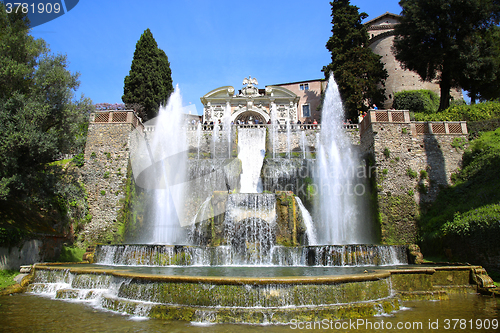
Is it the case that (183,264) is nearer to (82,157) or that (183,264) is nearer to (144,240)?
(144,240)

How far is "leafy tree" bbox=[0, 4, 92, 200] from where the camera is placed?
10789 millimetres

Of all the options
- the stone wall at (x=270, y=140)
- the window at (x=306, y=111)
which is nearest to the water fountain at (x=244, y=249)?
the stone wall at (x=270, y=140)

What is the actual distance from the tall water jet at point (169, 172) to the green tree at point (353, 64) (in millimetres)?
13881

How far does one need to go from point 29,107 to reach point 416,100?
2919cm

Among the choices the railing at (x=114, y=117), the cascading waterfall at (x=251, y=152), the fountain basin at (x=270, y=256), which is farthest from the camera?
the cascading waterfall at (x=251, y=152)

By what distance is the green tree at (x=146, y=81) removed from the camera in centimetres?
2798

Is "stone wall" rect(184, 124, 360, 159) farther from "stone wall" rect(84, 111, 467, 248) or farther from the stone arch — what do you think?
the stone arch

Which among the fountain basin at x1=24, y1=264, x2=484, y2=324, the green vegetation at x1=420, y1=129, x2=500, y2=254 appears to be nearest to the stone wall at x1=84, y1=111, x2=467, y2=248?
the green vegetation at x1=420, y1=129, x2=500, y2=254

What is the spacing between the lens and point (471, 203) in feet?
43.0

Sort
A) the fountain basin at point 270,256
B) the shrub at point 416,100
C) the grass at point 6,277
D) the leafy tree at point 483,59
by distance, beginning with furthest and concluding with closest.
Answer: the shrub at point 416,100 → the leafy tree at point 483,59 → the fountain basin at point 270,256 → the grass at point 6,277

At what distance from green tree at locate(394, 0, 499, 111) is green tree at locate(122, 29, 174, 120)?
21225 mm

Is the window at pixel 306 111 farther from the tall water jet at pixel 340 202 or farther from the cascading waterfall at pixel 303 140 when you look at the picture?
the tall water jet at pixel 340 202

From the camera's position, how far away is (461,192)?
15555 mm

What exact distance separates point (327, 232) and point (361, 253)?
570 cm
